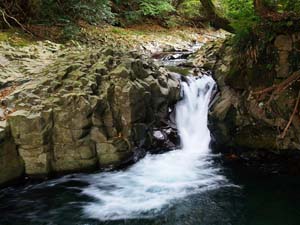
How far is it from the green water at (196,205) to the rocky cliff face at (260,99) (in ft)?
3.23

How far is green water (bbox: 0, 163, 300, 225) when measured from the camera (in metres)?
5.29

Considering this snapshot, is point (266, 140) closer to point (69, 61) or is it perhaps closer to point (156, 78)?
point (156, 78)

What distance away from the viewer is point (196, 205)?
5711 mm

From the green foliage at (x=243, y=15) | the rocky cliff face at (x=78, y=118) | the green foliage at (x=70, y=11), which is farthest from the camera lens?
the green foliage at (x=70, y=11)

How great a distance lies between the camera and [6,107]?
21.5ft

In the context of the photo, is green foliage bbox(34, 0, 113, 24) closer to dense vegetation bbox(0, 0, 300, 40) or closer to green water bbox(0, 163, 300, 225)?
dense vegetation bbox(0, 0, 300, 40)

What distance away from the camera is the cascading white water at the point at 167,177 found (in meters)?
5.68

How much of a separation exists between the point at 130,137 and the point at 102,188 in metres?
1.23

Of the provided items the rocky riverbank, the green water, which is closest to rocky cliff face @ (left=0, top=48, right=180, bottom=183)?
the rocky riverbank

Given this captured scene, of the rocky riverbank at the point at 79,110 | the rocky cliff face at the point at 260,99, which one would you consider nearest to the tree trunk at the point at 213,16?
the rocky cliff face at the point at 260,99

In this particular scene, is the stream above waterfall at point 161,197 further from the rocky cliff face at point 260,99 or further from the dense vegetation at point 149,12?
the dense vegetation at point 149,12

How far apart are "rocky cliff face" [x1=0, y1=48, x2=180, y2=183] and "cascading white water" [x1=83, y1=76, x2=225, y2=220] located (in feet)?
1.39

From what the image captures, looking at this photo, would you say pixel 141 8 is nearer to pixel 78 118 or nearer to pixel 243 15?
pixel 243 15

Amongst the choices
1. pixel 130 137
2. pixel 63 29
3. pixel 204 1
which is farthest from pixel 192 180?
pixel 63 29
